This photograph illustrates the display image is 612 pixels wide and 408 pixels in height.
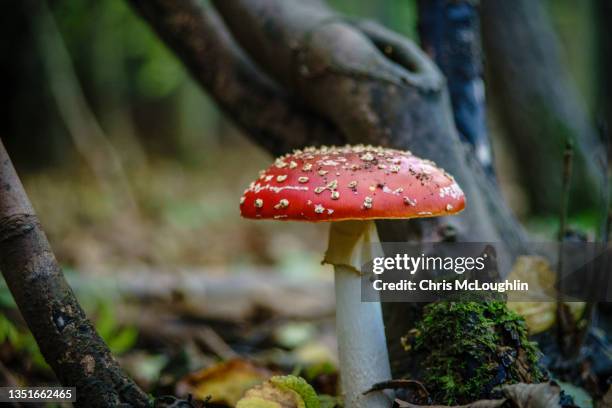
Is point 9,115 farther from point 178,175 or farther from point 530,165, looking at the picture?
point 530,165

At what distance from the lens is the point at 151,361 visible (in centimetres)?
380

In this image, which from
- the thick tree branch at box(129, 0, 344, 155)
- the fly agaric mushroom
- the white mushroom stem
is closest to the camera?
the fly agaric mushroom

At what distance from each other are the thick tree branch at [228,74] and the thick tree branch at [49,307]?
174 centimetres

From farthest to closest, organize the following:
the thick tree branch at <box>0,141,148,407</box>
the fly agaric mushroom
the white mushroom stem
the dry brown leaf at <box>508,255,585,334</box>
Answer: the dry brown leaf at <box>508,255,585,334</box> < the white mushroom stem < the fly agaric mushroom < the thick tree branch at <box>0,141,148,407</box>

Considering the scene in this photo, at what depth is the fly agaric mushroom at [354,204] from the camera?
6.09ft

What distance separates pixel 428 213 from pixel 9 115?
904 cm

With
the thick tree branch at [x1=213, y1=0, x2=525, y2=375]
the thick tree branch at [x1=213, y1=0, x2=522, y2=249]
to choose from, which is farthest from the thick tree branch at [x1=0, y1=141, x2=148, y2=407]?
the thick tree branch at [x1=213, y1=0, x2=522, y2=249]

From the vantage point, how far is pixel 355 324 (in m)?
2.25

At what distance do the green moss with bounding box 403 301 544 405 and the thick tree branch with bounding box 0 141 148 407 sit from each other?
1.04 meters

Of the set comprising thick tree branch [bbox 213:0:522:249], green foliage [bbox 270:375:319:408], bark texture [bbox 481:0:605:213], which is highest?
bark texture [bbox 481:0:605:213]

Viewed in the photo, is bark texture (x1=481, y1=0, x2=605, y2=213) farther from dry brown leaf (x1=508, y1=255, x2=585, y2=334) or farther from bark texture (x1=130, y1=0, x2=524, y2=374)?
dry brown leaf (x1=508, y1=255, x2=585, y2=334)

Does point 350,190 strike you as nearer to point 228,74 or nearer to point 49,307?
point 49,307

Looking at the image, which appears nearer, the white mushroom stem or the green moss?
the green moss

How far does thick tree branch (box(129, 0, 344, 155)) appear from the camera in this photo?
3.32 m
